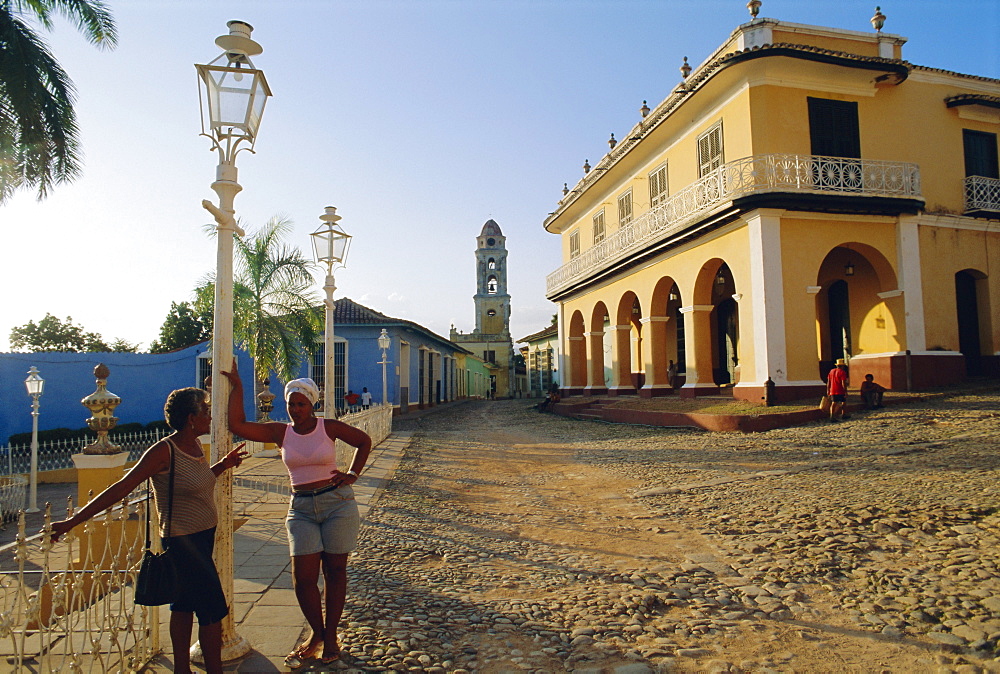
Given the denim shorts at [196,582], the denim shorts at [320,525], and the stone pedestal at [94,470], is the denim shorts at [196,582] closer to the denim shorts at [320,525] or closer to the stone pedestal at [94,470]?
the denim shorts at [320,525]

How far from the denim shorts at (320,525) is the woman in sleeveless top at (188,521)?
1.56 feet

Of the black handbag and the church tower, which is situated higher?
the church tower

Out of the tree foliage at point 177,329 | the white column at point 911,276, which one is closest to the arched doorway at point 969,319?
the white column at point 911,276

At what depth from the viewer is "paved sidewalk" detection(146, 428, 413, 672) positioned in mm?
3277

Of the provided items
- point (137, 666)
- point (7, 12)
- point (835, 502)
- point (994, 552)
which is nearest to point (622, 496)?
point (835, 502)

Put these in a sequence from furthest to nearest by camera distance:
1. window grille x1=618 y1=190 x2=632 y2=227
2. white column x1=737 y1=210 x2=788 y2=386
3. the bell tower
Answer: the bell tower, window grille x1=618 y1=190 x2=632 y2=227, white column x1=737 y1=210 x2=788 y2=386

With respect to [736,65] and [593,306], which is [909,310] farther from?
[593,306]

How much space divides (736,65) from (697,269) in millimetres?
4517

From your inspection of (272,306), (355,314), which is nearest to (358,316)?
(355,314)

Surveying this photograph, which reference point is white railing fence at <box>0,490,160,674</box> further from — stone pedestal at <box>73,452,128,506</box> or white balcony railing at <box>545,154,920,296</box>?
white balcony railing at <box>545,154,920,296</box>

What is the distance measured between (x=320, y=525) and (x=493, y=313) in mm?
55454

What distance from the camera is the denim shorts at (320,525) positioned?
10.9 feet

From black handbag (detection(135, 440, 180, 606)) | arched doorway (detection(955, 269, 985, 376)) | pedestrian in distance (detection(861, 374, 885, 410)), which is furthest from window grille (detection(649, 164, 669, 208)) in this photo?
black handbag (detection(135, 440, 180, 606))

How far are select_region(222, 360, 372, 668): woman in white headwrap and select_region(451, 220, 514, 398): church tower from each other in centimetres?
5022
